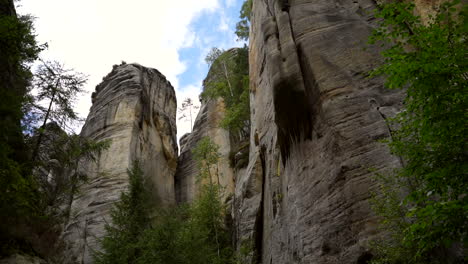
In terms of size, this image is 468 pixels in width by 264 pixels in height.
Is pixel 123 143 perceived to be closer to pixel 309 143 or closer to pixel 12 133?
pixel 12 133

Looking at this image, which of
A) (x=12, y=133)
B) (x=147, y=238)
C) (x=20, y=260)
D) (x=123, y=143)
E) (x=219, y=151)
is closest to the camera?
(x=12, y=133)

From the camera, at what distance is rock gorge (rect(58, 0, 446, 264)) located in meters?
10.9

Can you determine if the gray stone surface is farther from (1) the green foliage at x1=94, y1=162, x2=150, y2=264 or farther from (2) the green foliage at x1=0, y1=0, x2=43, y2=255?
(1) the green foliage at x1=94, y1=162, x2=150, y2=264

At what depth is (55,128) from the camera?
15.3 meters

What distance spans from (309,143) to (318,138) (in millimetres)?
524

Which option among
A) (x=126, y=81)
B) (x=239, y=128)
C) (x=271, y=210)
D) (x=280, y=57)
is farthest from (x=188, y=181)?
(x=280, y=57)

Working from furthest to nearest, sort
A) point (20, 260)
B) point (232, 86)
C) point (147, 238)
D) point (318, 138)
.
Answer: point (232, 86) → point (147, 238) → point (318, 138) → point (20, 260)

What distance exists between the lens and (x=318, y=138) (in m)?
12.9

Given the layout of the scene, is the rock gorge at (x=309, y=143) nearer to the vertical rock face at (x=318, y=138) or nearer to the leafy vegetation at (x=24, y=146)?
the vertical rock face at (x=318, y=138)

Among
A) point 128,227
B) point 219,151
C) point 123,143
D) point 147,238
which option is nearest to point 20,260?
point 147,238

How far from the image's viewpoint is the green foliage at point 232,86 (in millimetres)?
29266

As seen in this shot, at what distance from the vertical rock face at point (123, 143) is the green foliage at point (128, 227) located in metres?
3.13

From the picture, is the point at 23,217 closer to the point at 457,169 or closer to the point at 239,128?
the point at 457,169

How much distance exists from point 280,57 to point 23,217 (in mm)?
10265
